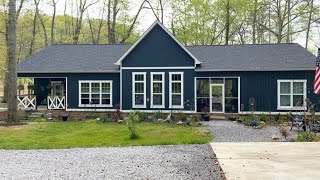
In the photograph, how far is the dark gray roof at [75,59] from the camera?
23.0 meters

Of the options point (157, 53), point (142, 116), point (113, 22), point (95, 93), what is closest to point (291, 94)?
point (157, 53)

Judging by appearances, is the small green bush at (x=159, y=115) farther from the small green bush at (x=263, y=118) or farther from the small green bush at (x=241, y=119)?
the small green bush at (x=263, y=118)

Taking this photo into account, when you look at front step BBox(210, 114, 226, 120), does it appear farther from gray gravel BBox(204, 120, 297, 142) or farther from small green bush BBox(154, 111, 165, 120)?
gray gravel BBox(204, 120, 297, 142)

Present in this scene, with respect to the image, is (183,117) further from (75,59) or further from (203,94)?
(75,59)

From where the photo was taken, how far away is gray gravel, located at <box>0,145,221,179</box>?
7.88 metres

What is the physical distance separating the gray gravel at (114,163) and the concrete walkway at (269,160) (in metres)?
0.39

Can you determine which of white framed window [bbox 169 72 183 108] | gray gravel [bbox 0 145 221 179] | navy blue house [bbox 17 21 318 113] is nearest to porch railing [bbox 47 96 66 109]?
navy blue house [bbox 17 21 318 113]

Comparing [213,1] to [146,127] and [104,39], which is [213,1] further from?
[146,127]

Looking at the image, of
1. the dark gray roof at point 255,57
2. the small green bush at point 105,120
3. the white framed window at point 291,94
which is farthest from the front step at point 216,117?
the small green bush at point 105,120

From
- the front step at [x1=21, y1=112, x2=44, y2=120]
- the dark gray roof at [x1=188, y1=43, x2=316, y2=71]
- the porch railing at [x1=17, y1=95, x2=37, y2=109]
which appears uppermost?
the dark gray roof at [x1=188, y1=43, x2=316, y2=71]

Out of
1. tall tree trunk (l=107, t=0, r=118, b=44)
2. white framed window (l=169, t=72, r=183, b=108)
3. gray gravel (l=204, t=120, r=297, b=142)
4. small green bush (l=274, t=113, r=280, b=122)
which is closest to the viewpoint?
gray gravel (l=204, t=120, r=297, b=142)

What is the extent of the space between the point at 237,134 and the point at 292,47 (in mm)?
10957

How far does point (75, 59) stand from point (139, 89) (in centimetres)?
557

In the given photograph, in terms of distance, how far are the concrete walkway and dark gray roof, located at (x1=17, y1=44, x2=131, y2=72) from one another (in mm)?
13599
